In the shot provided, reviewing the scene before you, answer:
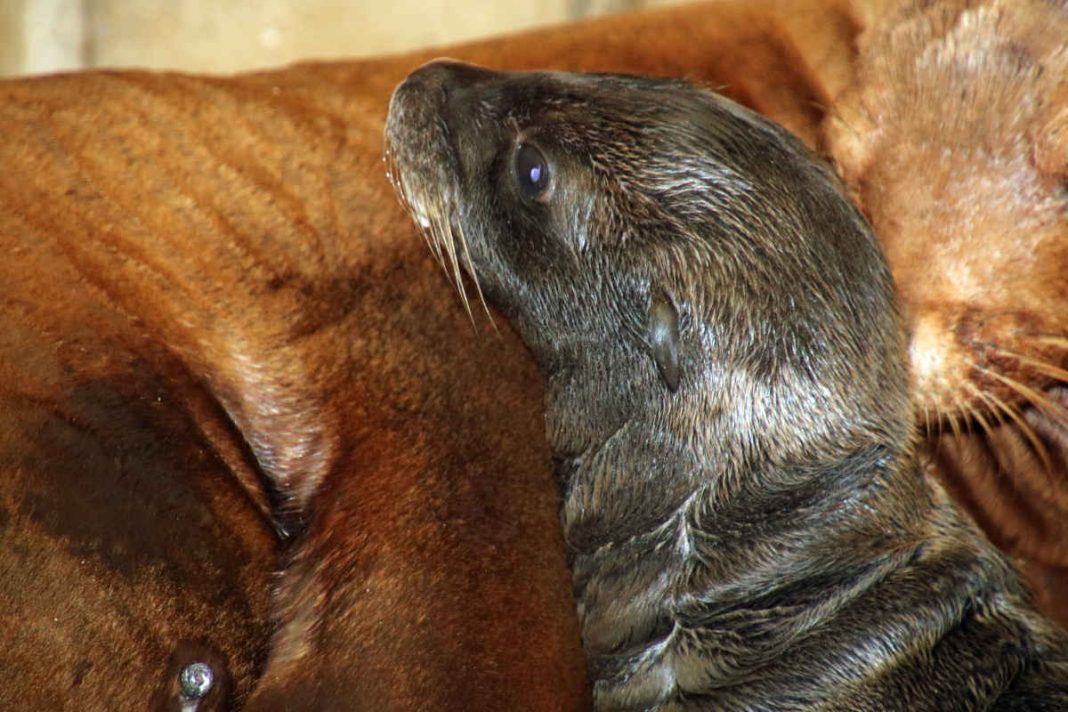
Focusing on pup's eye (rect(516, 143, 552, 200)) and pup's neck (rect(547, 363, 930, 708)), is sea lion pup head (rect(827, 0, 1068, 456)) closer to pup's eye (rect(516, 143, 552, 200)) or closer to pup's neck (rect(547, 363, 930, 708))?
pup's neck (rect(547, 363, 930, 708))

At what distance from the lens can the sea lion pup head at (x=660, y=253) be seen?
84.7 inches

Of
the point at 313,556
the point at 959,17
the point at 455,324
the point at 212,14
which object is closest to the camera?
the point at 313,556

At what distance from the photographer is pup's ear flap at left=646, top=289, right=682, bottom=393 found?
218 cm

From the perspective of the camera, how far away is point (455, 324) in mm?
2309

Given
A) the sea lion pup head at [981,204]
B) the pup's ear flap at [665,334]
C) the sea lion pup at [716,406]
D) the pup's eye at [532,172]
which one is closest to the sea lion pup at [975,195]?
the sea lion pup head at [981,204]

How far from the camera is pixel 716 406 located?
2201mm

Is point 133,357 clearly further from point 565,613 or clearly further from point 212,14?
point 212,14

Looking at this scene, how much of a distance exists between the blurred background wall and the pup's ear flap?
2.55m

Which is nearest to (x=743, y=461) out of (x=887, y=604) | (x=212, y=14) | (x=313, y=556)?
(x=887, y=604)

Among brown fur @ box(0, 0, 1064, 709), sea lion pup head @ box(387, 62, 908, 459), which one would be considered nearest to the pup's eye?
sea lion pup head @ box(387, 62, 908, 459)

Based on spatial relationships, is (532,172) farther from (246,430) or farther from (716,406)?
(246,430)

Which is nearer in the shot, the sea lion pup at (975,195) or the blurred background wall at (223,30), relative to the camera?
the sea lion pup at (975,195)

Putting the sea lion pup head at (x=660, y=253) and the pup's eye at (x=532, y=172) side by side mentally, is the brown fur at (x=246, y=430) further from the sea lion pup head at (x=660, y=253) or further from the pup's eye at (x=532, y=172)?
the pup's eye at (x=532, y=172)

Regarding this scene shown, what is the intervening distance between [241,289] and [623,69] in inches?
36.1
